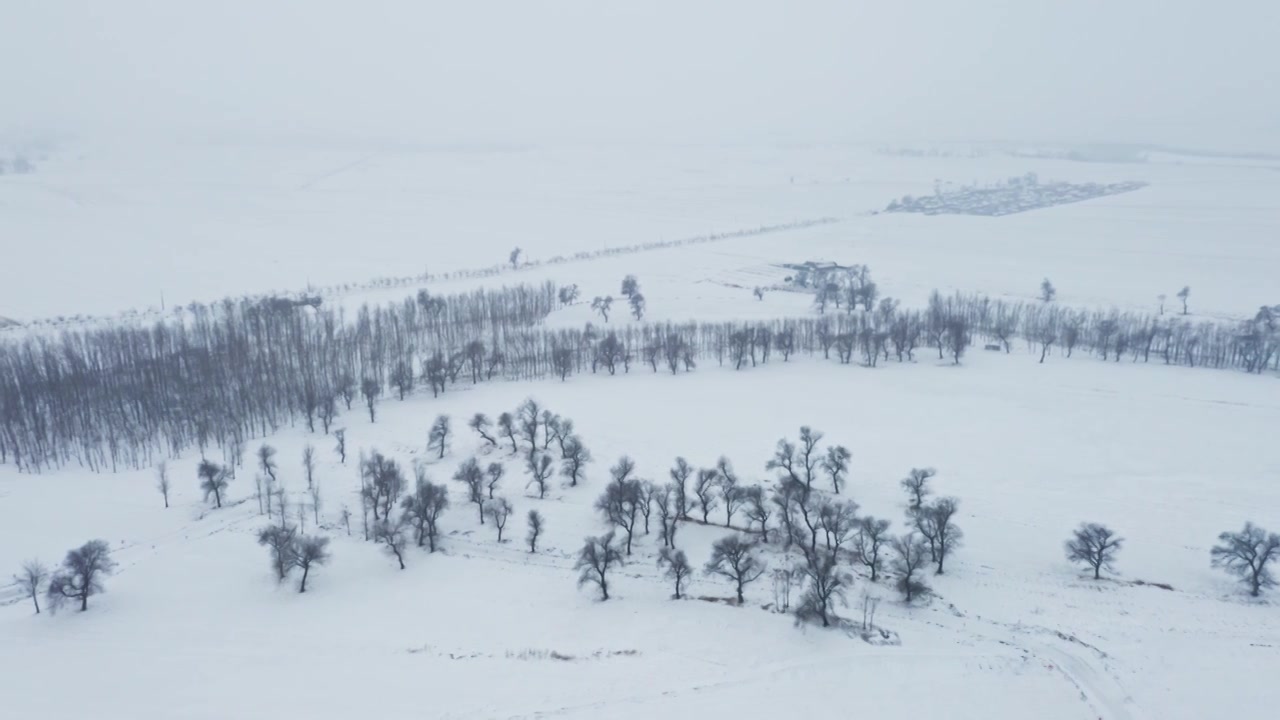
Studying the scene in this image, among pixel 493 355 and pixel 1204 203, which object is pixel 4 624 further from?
pixel 1204 203

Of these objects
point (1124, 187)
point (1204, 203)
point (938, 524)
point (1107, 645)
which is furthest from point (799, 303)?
point (1124, 187)

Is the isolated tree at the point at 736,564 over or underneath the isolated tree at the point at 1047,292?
underneath

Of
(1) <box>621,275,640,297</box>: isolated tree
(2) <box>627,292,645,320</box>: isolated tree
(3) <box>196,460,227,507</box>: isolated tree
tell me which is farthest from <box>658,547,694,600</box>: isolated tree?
(1) <box>621,275,640,297</box>: isolated tree

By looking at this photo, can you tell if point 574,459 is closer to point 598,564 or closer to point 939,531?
point 598,564

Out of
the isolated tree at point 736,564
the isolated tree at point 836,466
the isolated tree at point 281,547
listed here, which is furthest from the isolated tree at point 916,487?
the isolated tree at point 281,547

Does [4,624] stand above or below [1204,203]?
below

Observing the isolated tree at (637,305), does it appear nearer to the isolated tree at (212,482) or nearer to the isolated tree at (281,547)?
the isolated tree at (212,482)

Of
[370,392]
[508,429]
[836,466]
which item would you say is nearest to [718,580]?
[836,466]
